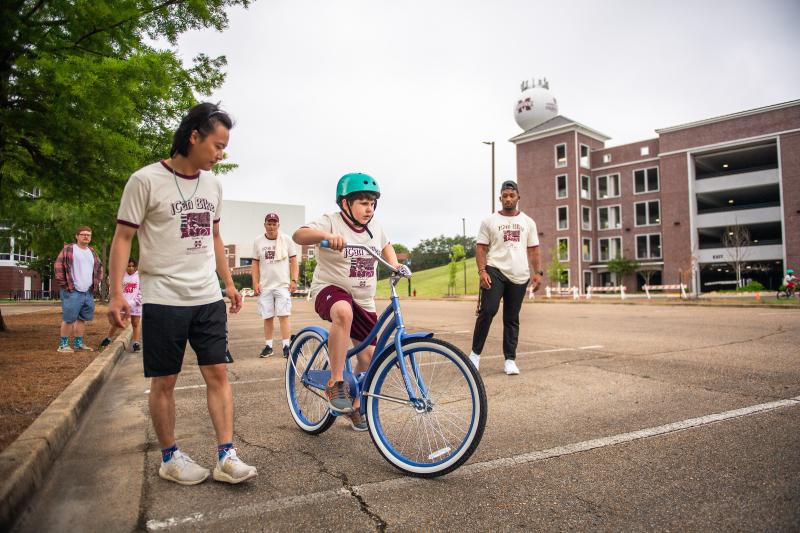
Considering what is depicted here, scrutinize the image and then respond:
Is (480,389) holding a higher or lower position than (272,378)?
higher

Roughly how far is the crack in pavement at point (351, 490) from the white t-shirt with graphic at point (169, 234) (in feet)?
3.86

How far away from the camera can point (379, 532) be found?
2277 mm

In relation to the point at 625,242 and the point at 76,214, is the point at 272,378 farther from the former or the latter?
the point at 625,242

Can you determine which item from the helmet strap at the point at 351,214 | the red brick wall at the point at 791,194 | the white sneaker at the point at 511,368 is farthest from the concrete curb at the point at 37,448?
the red brick wall at the point at 791,194

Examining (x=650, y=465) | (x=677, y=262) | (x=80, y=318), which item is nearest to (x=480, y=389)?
(x=650, y=465)

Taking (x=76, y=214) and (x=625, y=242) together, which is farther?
(x=625, y=242)

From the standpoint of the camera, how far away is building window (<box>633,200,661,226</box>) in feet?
166

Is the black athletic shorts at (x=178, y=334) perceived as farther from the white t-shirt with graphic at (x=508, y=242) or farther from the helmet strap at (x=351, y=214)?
the white t-shirt with graphic at (x=508, y=242)

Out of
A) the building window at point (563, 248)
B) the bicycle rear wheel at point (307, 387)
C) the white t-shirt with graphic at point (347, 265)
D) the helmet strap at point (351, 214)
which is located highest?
the building window at point (563, 248)

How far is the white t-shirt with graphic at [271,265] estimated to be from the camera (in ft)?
27.3

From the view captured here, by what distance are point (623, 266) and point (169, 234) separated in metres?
51.3

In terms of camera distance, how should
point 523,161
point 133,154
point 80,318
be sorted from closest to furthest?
point 80,318, point 133,154, point 523,161

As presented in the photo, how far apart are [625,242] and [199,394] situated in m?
52.4

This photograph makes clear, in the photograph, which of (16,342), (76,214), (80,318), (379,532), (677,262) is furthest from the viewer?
(677,262)
